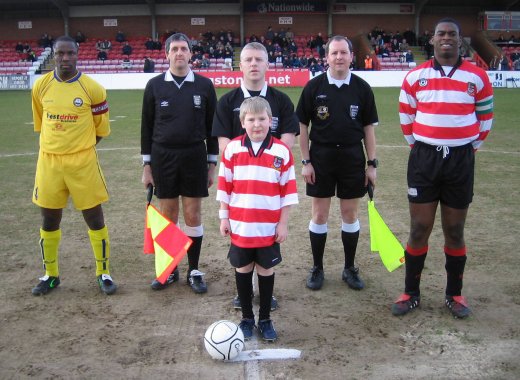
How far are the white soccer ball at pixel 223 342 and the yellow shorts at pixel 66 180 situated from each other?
1855 millimetres

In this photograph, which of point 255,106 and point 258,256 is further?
point 258,256

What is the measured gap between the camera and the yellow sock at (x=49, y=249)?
16.7 feet

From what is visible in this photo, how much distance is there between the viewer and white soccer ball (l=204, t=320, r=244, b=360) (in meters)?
3.83

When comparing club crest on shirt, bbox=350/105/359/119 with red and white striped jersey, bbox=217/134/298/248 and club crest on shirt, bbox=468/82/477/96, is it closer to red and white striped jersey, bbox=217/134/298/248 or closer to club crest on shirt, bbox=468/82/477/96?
club crest on shirt, bbox=468/82/477/96

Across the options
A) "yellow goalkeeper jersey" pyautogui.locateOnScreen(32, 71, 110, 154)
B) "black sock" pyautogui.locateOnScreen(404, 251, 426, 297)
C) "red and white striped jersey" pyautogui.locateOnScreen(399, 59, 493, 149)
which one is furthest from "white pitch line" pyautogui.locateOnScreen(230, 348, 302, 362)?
"yellow goalkeeper jersey" pyautogui.locateOnScreen(32, 71, 110, 154)

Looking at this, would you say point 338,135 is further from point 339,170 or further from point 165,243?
point 165,243

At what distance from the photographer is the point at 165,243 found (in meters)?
4.65

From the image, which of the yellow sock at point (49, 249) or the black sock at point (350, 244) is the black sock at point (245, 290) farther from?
the yellow sock at point (49, 249)

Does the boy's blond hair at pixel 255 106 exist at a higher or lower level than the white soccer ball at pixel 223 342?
higher

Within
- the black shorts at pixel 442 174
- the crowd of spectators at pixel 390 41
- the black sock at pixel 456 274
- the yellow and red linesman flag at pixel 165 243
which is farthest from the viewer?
the crowd of spectators at pixel 390 41

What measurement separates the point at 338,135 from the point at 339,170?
0.33m

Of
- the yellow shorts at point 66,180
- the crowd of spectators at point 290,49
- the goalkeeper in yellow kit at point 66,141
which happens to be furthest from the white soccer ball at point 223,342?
the crowd of spectators at point 290,49

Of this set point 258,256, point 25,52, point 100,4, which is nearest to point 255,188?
point 258,256

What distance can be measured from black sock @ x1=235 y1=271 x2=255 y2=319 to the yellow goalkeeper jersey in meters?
1.91
